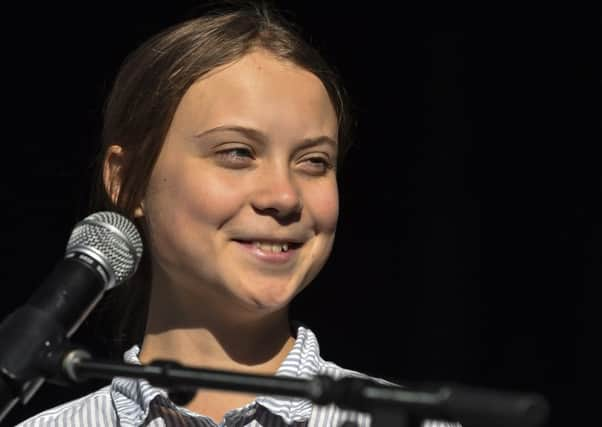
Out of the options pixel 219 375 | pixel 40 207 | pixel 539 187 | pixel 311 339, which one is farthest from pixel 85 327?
pixel 219 375

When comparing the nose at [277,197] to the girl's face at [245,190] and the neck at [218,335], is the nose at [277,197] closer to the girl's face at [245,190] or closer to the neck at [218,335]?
the girl's face at [245,190]

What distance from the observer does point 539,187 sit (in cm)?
264

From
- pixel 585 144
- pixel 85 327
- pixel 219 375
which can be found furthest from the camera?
pixel 585 144

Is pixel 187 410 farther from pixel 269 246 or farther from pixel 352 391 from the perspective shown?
pixel 352 391

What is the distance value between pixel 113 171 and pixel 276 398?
49cm

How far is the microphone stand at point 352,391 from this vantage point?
0.78m

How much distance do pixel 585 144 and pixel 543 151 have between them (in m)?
0.11

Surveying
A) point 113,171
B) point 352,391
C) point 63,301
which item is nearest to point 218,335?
point 113,171

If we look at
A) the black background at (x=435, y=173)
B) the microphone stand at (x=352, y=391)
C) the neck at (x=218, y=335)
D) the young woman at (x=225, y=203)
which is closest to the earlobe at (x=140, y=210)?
the young woman at (x=225, y=203)

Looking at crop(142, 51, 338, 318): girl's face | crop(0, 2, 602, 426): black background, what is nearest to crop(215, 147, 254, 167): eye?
crop(142, 51, 338, 318): girl's face

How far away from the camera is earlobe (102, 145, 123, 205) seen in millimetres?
1701

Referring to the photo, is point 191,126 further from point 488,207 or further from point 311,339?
point 488,207

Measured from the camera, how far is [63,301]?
1.10 m

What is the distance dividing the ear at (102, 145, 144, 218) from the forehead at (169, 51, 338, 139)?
6.3 inches
